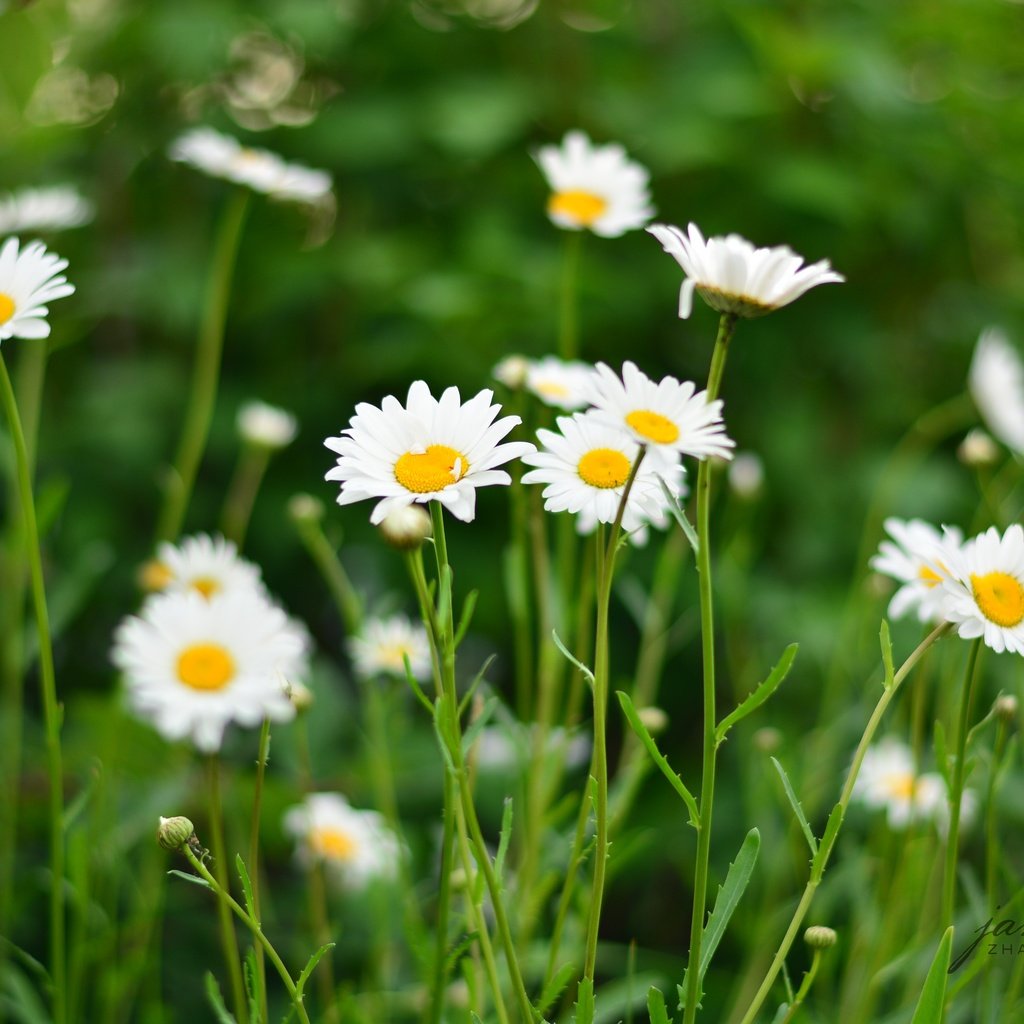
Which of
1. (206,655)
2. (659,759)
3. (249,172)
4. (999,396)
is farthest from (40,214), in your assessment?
(999,396)

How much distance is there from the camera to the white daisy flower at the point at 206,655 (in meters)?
A: 0.49

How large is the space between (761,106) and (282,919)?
864 mm

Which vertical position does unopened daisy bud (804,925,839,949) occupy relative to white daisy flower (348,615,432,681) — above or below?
above

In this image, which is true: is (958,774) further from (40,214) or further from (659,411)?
(40,214)

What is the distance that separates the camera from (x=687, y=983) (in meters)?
0.34

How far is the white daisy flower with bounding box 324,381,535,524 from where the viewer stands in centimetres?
33

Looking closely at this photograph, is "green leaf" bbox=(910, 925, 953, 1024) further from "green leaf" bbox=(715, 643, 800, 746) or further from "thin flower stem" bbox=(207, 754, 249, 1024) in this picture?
"thin flower stem" bbox=(207, 754, 249, 1024)

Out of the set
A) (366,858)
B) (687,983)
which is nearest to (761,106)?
(366,858)

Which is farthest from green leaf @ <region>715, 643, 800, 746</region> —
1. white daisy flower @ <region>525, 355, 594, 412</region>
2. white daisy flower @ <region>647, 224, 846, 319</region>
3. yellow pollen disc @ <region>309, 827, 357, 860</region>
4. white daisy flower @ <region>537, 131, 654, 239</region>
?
yellow pollen disc @ <region>309, 827, 357, 860</region>

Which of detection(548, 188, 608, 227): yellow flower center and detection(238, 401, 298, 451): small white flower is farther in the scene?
detection(238, 401, 298, 451): small white flower

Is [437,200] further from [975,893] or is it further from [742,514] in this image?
[975,893]

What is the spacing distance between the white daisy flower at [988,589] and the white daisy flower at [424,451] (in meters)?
0.14

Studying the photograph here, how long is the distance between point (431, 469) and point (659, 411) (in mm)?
74

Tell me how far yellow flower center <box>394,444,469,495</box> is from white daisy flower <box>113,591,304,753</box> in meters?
0.16
